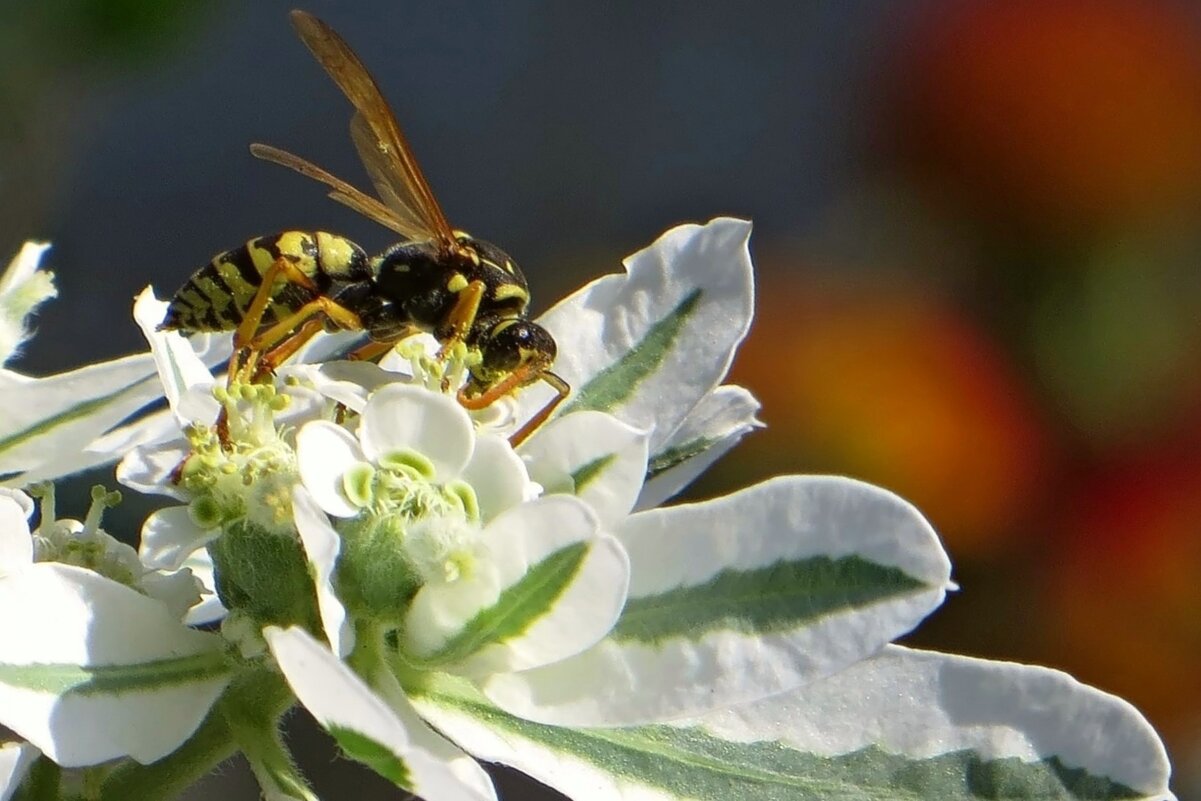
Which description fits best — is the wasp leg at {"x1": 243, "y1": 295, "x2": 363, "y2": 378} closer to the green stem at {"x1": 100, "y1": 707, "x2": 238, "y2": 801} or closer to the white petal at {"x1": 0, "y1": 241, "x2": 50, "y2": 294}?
the white petal at {"x1": 0, "y1": 241, "x2": 50, "y2": 294}

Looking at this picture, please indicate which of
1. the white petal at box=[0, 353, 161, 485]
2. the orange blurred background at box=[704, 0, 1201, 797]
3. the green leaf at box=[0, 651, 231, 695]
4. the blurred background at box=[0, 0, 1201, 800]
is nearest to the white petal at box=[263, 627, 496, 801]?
the green leaf at box=[0, 651, 231, 695]

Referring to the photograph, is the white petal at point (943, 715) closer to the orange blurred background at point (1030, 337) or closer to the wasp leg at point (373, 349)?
the wasp leg at point (373, 349)

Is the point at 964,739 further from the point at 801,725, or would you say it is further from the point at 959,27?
the point at 959,27

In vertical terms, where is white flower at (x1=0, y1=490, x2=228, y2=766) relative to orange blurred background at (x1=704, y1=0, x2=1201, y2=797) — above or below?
above

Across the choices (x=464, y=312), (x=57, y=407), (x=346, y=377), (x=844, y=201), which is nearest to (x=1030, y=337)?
(x=844, y=201)

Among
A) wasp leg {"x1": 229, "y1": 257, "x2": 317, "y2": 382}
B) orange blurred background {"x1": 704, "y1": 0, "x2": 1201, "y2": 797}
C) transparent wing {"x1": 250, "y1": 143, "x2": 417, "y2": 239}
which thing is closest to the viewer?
wasp leg {"x1": 229, "y1": 257, "x2": 317, "y2": 382}

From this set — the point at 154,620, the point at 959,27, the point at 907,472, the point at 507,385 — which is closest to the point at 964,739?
the point at 507,385
